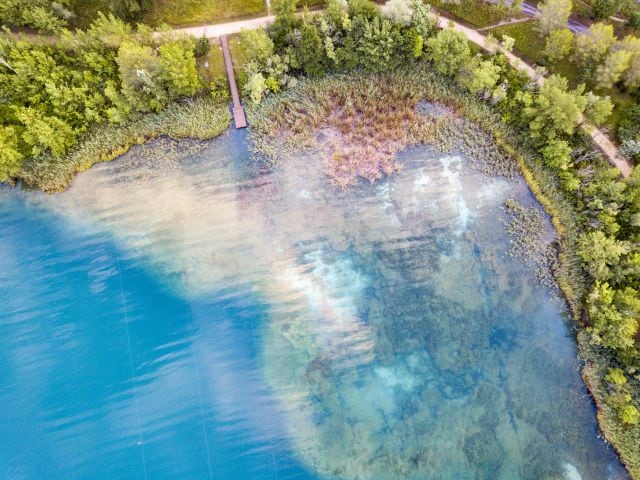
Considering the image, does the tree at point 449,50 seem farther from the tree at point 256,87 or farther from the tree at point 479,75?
the tree at point 256,87

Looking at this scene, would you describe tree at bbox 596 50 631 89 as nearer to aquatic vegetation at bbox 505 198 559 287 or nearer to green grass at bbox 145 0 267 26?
aquatic vegetation at bbox 505 198 559 287

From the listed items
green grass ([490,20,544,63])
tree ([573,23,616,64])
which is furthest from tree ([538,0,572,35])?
tree ([573,23,616,64])

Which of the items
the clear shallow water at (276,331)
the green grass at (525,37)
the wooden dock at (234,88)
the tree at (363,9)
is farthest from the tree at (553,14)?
the wooden dock at (234,88)

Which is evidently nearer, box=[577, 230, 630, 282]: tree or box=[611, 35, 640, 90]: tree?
box=[577, 230, 630, 282]: tree

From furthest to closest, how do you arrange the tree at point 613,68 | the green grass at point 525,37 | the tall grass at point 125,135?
the green grass at point 525,37 → the tall grass at point 125,135 → the tree at point 613,68

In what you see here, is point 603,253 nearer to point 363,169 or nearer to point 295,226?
point 363,169
